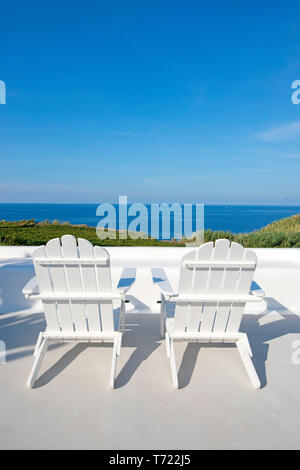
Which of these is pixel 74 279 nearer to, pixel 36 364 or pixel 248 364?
pixel 36 364

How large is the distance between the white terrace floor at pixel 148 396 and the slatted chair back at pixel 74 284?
34 cm

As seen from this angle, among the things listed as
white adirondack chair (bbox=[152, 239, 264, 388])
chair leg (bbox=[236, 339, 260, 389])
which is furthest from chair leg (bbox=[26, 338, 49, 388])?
chair leg (bbox=[236, 339, 260, 389])

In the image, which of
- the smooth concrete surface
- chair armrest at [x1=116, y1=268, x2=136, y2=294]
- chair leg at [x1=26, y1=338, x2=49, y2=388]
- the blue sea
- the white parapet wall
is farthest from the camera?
the blue sea

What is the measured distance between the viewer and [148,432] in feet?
4.59

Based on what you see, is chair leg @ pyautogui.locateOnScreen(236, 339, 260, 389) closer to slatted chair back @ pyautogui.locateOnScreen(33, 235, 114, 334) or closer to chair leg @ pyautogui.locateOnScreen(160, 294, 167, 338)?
chair leg @ pyautogui.locateOnScreen(160, 294, 167, 338)

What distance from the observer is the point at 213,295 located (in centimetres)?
196

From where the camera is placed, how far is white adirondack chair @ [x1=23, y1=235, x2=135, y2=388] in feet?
6.07

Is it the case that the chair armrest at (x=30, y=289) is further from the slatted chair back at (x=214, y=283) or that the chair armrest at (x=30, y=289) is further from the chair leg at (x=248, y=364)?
the chair leg at (x=248, y=364)

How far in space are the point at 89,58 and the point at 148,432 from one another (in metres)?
10.9

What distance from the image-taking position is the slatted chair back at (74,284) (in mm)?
1848

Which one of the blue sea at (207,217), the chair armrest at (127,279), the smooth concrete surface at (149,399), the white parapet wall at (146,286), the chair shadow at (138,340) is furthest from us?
the blue sea at (207,217)

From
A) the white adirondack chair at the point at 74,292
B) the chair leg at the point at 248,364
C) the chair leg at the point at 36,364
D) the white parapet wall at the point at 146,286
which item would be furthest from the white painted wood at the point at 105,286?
the white parapet wall at the point at 146,286

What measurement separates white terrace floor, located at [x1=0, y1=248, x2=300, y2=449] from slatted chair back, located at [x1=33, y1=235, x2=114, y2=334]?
0.34 m

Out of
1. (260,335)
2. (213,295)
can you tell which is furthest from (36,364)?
(260,335)
